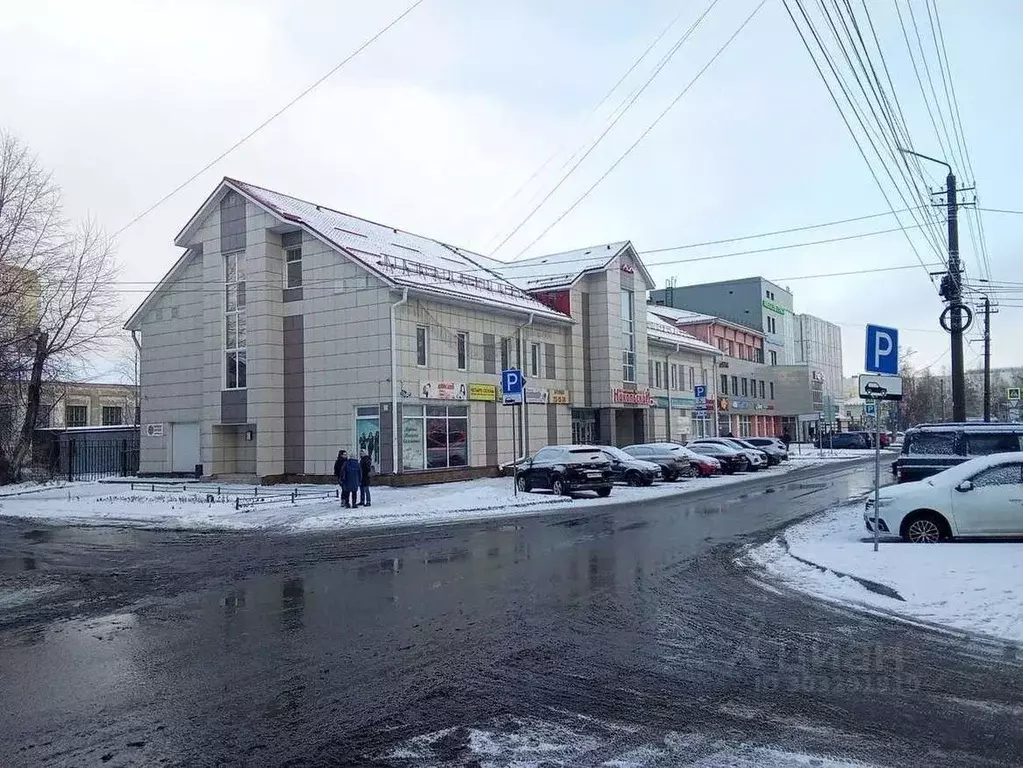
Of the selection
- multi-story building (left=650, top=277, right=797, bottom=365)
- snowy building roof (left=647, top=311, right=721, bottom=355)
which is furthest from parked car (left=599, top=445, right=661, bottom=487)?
multi-story building (left=650, top=277, right=797, bottom=365)

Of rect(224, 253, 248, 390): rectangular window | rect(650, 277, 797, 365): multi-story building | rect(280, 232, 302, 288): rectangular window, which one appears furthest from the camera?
rect(650, 277, 797, 365): multi-story building

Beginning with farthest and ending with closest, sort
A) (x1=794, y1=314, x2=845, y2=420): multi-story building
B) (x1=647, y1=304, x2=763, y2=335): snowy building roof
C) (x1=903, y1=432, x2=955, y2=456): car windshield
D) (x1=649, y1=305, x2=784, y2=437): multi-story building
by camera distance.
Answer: (x1=794, y1=314, x2=845, y2=420): multi-story building < (x1=647, y1=304, x2=763, y2=335): snowy building roof < (x1=649, y1=305, x2=784, y2=437): multi-story building < (x1=903, y1=432, x2=955, y2=456): car windshield

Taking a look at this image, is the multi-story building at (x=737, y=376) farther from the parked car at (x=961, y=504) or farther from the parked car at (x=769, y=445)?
the parked car at (x=961, y=504)

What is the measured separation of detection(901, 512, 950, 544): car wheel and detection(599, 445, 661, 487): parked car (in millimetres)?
16606

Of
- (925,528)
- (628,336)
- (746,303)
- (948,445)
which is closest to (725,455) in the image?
(628,336)

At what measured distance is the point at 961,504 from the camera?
12438 millimetres

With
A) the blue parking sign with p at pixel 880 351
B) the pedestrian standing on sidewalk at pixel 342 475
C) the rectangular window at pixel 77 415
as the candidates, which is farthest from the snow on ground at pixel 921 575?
the rectangular window at pixel 77 415

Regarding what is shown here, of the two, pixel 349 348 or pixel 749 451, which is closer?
pixel 349 348

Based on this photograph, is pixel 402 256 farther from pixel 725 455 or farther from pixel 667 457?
pixel 725 455

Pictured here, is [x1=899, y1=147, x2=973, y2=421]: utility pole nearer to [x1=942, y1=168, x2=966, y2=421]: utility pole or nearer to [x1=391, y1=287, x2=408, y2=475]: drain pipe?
[x1=942, y1=168, x2=966, y2=421]: utility pole

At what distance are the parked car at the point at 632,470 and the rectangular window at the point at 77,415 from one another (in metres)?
44.3

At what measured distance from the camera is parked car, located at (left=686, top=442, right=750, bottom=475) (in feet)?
122

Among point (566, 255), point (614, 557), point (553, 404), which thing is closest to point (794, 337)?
point (566, 255)

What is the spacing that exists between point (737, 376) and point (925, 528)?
162ft
